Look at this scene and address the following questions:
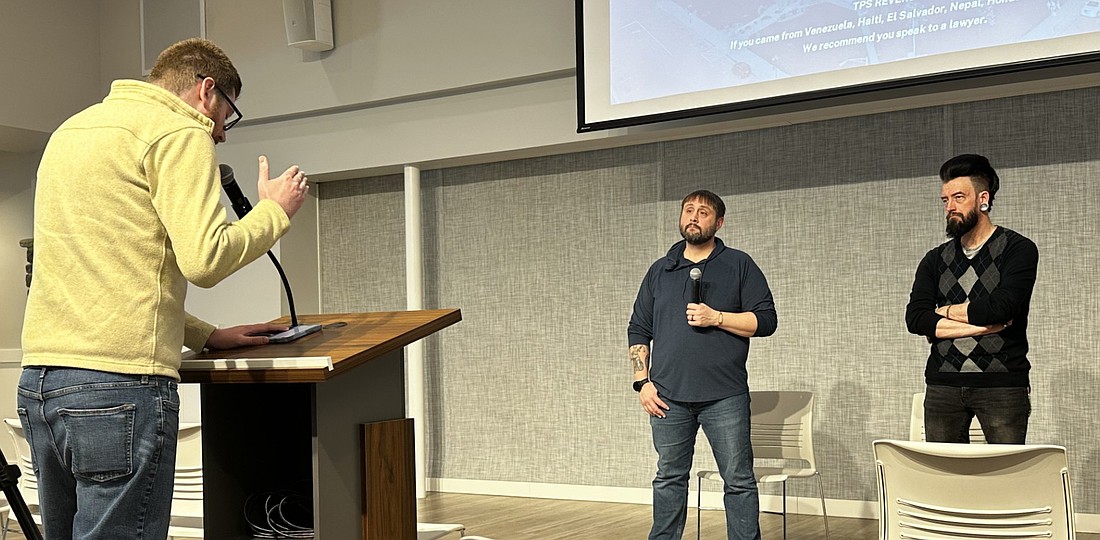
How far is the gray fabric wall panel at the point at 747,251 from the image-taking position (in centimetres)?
494

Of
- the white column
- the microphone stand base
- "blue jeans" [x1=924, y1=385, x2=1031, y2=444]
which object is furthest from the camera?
the white column

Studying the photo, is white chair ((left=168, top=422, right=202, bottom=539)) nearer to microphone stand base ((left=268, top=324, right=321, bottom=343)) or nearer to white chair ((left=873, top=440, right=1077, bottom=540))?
microphone stand base ((left=268, top=324, right=321, bottom=343))

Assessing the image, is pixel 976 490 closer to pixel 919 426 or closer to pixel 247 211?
pixel 919 426

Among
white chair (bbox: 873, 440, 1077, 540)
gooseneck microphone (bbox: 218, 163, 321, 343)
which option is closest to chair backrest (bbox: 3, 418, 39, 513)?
gooseneck microphone (bbox: 218, 163, 321, 343)

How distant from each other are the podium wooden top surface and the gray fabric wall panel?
344cm

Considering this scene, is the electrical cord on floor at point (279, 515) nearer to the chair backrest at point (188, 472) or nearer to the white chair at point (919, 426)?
the chair backrest at point (188, 472)

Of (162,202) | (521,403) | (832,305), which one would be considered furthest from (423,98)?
(162,202)

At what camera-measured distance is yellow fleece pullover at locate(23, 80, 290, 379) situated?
1.81 metres

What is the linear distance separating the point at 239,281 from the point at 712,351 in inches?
175

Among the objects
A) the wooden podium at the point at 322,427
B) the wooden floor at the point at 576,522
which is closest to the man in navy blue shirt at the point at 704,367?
the wooden floor at the point at 576,522

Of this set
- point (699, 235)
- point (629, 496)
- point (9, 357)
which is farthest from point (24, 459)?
point (9, 357)

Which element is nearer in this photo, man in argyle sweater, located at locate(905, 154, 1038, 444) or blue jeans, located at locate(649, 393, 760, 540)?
man in argyle sweater, located at locate(905, 154, 1038, 444)

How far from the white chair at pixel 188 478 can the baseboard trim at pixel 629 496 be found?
306 cm

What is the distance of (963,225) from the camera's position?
3.41 metres
